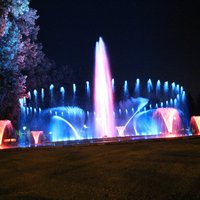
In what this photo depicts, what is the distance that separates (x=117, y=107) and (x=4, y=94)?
86.5 ft

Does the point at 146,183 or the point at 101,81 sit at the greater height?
the point at 101,81

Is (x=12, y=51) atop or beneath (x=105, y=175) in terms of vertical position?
atop

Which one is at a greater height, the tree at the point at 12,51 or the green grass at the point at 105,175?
the tree at the point at 12,51

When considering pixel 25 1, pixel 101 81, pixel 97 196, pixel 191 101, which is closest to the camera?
pixel 97 196

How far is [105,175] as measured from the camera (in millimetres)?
7418

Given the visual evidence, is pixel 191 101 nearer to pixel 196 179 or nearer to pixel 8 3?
pixel 8 3

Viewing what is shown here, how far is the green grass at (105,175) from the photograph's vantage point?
19.2 ft

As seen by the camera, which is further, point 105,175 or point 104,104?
point 104,104

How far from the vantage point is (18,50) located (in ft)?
71.6

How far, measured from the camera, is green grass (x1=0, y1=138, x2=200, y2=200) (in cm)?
584

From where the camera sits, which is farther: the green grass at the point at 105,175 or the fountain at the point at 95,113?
the fountain at the point at 95,113

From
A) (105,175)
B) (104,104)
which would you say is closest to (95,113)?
(104,104)

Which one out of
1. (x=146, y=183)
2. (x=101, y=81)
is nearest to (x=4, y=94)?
(x=101, y=81)

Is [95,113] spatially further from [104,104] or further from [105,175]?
[105,175]
